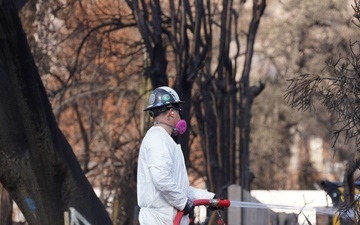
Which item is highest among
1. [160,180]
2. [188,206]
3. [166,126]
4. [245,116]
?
[245,116]

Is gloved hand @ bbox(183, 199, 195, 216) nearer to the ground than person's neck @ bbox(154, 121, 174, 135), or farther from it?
nearer to the ground

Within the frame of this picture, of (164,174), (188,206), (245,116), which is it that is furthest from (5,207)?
(164,174)

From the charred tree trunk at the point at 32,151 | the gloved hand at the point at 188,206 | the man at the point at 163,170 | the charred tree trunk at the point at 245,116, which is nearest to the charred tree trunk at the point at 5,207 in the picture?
the charred tree trunk at the point at 245,116

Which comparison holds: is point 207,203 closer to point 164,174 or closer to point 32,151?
point 164,174

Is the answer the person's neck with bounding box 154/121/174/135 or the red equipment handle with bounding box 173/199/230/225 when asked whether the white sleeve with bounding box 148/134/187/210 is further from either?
the person's neck with bounding box 154/121/174/135

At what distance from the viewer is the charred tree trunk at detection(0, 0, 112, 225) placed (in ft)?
39.3

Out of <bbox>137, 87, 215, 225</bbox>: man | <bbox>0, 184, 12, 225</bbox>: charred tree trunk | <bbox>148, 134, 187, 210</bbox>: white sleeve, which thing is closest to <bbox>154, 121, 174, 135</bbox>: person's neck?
<bbox>137, 87, 215, 225</bbox>: man

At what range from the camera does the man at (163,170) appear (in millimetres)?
8055

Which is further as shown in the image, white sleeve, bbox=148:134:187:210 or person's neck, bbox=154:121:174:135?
person's neck, bbox=154:121:174:135

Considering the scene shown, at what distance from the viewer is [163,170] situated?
316 inches

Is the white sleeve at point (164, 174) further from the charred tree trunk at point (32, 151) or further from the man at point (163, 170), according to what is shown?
the charred tree trunk at point (32, 151)

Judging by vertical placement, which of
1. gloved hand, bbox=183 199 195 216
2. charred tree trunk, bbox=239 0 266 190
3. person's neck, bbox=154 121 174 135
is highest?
charred tree trunk, bbox=239 0 266 190

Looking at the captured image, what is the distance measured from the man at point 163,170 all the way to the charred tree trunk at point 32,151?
382 centimetres

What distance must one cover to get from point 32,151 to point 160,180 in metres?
4.60
